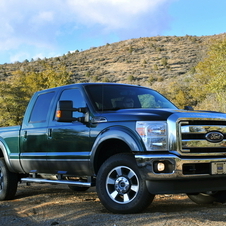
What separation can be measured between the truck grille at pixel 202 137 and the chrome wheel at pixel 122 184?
2.50ft

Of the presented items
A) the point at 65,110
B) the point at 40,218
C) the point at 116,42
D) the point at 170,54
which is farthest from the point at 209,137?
the point at 116,42

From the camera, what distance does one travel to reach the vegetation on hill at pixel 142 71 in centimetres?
3891

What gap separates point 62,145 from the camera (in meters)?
6.27

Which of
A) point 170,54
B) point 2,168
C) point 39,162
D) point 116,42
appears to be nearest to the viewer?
point 39,162

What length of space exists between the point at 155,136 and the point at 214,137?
81 cm

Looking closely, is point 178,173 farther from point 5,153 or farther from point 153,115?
point 5,153

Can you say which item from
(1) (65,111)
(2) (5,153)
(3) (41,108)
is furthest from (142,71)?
(1) (65,111)

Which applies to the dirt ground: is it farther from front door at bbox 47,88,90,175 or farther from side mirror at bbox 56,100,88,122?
side mirror at bbox 56,100,88,122

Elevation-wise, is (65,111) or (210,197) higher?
(65,111)

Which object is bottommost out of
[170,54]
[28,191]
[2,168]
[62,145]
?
[28,191]

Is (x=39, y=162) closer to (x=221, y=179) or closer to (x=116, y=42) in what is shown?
(x=221, y=179)

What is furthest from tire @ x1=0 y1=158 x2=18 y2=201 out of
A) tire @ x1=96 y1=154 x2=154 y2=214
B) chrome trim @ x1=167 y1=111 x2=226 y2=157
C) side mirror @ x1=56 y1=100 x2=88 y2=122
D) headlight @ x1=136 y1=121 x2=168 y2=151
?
chrome trim @ x1=167 y1=111 x2=226 y2=157

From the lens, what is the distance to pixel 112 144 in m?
5.72

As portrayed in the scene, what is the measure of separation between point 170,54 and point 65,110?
72.5 metres
